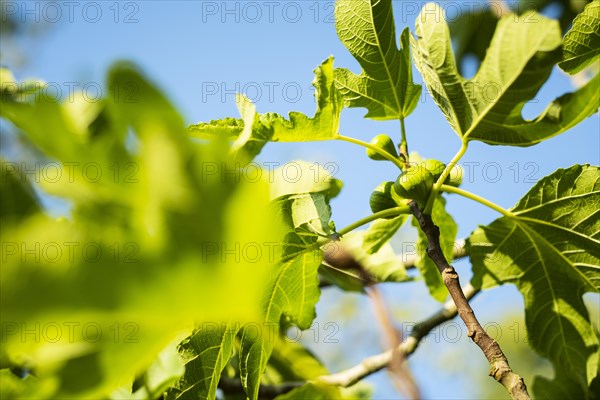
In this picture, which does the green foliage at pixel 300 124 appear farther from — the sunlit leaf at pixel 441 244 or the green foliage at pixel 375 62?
the sunlit leaf at pixel 441 244

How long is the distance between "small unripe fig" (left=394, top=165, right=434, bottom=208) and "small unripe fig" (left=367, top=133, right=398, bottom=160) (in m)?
0.15

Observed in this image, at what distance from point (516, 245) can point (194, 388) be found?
1033 mm

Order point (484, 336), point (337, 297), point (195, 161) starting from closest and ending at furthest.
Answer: point (195, 161), point (484, 336), point (337, 297)

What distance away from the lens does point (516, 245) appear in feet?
6.08

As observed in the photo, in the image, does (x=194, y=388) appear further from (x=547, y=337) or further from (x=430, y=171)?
(x=547, y=337)

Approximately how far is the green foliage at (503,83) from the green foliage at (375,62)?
0.10 m

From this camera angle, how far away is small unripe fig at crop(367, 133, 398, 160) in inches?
66.1

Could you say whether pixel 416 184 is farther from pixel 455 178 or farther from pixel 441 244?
pixel 441 244

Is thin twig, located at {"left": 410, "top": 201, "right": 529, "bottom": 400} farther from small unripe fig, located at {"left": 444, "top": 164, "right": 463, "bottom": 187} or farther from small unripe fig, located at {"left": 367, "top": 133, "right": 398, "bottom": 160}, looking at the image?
small unripe fig, located at {"left": 444, "top": 164, "right": 463, "bottom": 187}

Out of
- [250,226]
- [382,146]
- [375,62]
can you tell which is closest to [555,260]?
[382,146]

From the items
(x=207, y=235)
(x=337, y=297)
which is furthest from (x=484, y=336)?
(x=337, y=297)

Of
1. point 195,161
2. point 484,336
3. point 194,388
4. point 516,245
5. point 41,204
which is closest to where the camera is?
point 195,161

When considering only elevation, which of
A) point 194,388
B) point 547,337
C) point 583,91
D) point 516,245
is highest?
point 583,91

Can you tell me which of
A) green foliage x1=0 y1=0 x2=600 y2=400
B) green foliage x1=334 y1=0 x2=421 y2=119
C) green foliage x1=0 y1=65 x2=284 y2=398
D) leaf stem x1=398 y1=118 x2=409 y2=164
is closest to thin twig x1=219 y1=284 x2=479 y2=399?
green foliage x1=0 y1=0 x2=600 y2=400
